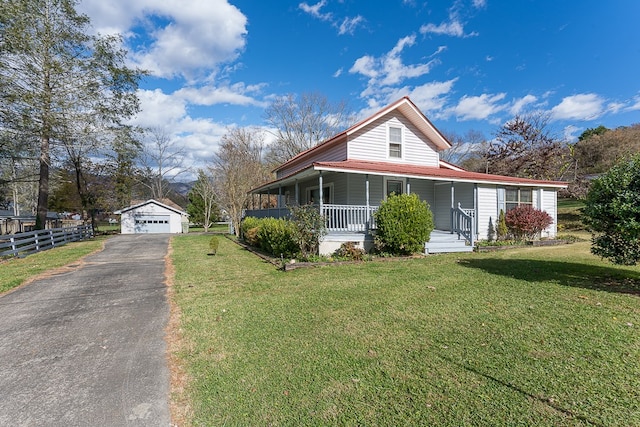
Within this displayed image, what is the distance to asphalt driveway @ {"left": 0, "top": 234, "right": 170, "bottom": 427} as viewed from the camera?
277 cm

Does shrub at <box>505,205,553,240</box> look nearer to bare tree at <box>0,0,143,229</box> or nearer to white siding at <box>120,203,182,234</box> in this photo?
bare tree at <box>0,0,143,229</box>

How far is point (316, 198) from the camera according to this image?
17516 millimetres

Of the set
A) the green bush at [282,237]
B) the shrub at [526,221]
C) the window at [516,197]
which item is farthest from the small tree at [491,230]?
the green bush at [282,237]

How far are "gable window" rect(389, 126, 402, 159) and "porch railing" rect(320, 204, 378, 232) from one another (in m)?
4.46

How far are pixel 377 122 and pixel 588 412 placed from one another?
13.3m

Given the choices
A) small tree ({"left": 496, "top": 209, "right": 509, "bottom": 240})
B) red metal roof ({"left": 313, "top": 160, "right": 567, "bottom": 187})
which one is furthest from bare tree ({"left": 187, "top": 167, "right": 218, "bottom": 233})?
small tree ({"left": 496, "top": 209, "right": 509, "bottom": 240})

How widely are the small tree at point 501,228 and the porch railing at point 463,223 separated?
74.1 inches

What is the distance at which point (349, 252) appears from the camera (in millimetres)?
10305

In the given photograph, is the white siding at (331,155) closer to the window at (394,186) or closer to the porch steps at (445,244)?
the window at (394,186)

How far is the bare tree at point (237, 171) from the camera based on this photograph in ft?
87.0

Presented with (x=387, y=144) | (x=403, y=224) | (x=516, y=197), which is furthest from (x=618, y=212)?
(x=516, y=197)

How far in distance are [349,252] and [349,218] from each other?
1.70 meters

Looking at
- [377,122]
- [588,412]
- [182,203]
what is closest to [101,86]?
[377,122]

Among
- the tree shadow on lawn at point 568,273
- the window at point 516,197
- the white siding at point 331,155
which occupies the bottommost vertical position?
the tree shadow on lawn at point 568,273
